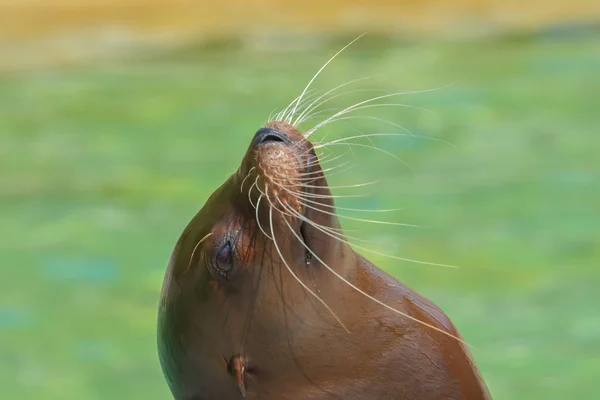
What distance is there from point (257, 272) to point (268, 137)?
349 millimetres

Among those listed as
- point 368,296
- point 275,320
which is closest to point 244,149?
point 368,296

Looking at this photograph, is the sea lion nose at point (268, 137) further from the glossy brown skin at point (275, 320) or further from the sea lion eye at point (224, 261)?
the sea lion eye at point (224, 261)

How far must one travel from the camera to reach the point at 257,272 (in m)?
3.29

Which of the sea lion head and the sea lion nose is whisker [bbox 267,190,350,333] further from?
the sea lion nose

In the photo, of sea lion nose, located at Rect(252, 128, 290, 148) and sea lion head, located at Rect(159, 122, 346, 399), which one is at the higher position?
sea lion nose, located at Rect(252, 128, 290, 148)

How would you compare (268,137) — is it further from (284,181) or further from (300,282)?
(300,282)

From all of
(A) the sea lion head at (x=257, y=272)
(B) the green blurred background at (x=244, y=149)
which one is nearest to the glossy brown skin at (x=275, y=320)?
(A) the sea lion head at (x=257, y=272)

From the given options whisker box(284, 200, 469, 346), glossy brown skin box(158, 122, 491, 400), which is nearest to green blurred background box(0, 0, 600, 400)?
whisker box(284, 200, 469, 346)

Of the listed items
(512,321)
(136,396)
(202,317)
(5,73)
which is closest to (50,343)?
(136,396)

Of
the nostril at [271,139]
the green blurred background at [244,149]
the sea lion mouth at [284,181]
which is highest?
the green blurred background at [244,149]

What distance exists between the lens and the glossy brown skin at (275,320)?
10.8 feet

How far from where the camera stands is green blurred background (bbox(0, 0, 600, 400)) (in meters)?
7.47

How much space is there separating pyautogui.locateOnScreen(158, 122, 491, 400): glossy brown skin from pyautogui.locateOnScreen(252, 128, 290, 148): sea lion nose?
0.05ft

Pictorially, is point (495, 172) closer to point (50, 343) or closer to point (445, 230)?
point (445, 230)
